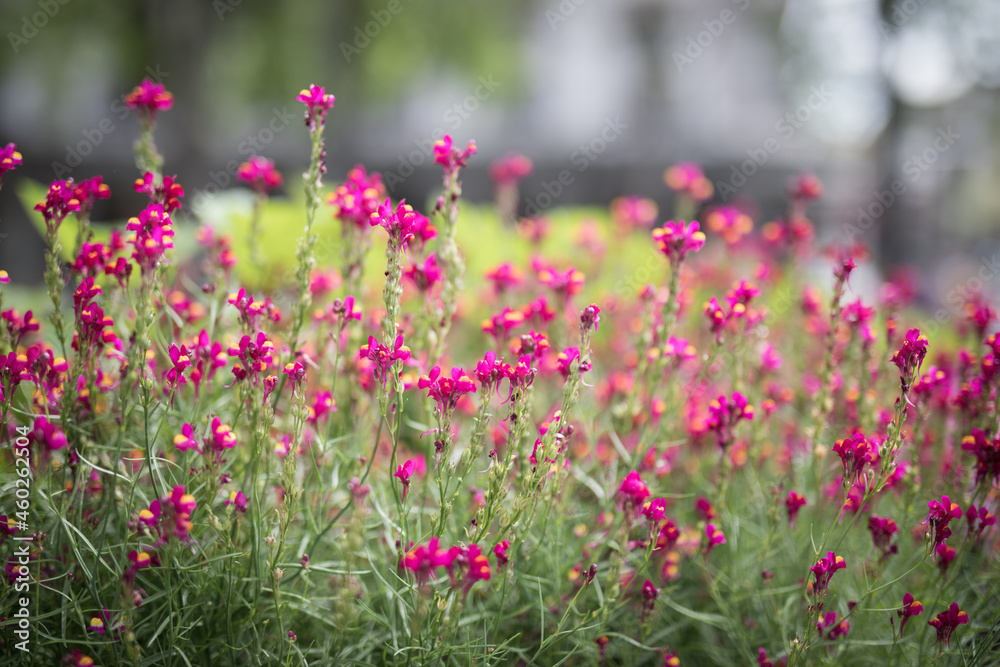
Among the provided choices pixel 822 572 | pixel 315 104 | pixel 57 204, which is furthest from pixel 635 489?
pixel 57 204

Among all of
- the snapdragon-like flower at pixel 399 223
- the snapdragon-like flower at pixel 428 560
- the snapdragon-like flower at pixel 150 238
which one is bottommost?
the snapdragon-like flower at pixel 428 560

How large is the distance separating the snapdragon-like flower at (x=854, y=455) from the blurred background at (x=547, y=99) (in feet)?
7.28

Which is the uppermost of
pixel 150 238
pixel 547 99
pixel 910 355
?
pixel 547 99

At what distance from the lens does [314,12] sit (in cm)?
768

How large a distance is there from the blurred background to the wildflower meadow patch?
79 cm

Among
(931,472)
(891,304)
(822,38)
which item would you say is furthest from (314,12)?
(931,472)

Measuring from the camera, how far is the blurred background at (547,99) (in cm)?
627

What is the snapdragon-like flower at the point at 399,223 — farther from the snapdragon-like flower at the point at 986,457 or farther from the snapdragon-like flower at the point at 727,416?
the snapdragon-like flower at the point at 986,457

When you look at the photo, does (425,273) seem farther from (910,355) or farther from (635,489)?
(910,355)

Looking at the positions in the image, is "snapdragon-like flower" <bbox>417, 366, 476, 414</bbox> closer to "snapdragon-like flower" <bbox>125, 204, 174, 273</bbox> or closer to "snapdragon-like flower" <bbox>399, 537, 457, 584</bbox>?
"snapdragon-like flower" <bbox>399, 537, 457, 584</bbox>

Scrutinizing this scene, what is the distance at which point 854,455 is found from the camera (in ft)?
4.83

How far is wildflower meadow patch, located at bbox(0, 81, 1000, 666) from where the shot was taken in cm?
141

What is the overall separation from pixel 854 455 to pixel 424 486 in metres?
1.06

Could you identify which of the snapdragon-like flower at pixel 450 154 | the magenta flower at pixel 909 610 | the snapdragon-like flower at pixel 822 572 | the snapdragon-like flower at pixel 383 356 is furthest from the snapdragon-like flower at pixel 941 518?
the snapdragon-like flower at pixel 450 154
